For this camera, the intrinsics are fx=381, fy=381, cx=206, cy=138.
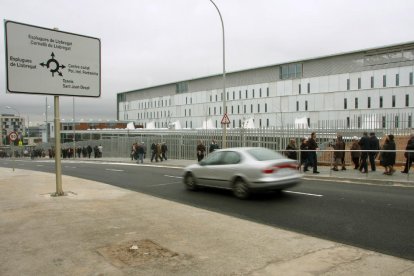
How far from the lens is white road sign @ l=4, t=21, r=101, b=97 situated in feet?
33.1

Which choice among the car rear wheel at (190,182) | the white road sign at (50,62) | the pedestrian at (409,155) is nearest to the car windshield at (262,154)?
the car rear wheel at (190,182)

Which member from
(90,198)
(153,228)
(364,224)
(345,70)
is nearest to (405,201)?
(364,224)

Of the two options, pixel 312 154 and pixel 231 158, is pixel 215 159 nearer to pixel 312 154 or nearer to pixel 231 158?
pixel 231 158

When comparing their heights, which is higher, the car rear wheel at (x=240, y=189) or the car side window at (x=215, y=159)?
the car side window at (x=215, y=159)

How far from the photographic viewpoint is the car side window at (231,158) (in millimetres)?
11070

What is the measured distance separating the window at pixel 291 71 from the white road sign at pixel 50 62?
62722 millimetres

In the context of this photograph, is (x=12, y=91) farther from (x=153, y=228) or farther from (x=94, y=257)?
(x=94, y=257)

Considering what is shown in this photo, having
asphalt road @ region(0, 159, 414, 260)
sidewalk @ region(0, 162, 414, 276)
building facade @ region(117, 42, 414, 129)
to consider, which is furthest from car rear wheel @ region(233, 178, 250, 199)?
building facade @ region(117, 42, 414, 129)

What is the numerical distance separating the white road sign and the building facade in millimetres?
29622

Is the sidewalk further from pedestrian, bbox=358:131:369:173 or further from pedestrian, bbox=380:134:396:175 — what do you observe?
pedestrian, bbox=358:131:369:173

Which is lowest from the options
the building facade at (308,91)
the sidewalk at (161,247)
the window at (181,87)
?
the sidewalk at (161,247)

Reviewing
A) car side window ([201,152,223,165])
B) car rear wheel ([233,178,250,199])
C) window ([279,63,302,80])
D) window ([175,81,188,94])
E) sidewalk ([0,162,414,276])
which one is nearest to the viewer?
sidewalk ([0,162,414,276])

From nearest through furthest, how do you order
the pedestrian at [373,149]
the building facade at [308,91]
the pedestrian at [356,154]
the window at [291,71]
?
the pedestrian at [373,149]
the pedestrian at [356,154]
the building facade at [308,91]
the window at [291,71]

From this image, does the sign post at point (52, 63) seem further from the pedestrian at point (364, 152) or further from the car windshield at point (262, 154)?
the pedestrian at point (364, 152)
